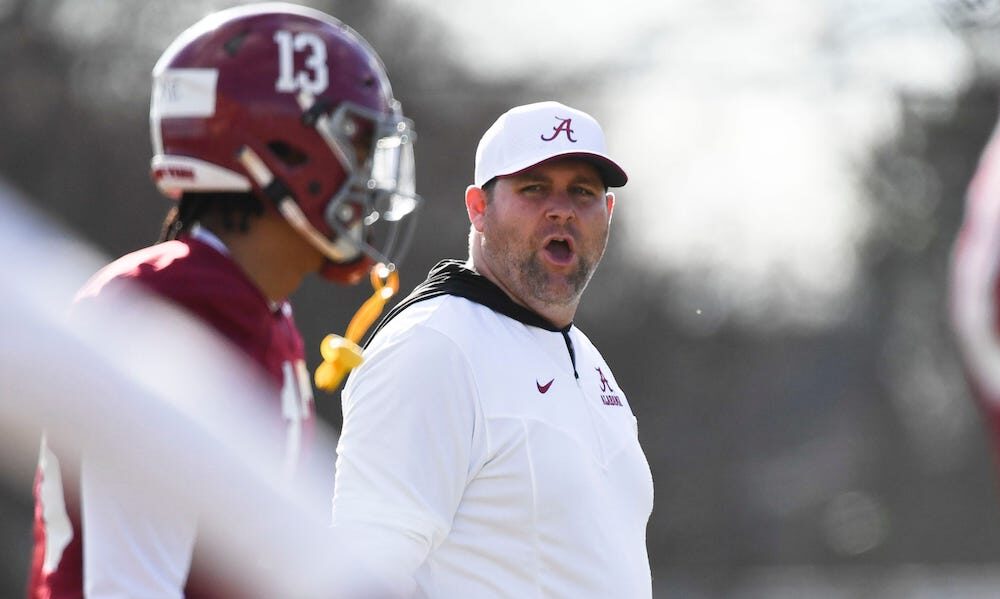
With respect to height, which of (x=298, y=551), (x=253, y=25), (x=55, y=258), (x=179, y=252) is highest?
(x=253, y=25)

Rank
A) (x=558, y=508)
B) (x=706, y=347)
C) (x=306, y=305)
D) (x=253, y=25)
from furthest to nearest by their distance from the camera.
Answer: (x=706, y=347) → (x=306, y=305) → (x=558, y=508) → (x=253, y=25)

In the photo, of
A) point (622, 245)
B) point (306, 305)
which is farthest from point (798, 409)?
point (306, 305)

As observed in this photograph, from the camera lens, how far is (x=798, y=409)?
31.0 meters

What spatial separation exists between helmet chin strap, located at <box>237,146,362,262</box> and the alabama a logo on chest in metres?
1.36

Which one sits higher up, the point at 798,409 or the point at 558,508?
the point at 798,409

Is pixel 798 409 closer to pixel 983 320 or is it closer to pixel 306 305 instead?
pixel 306 305

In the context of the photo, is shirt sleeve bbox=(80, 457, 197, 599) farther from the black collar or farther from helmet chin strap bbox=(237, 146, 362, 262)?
the black collar

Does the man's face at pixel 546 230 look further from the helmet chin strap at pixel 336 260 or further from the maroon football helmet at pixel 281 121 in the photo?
the maroon football helmet at pixel 281 121

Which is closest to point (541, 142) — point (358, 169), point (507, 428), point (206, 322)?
point (507, 428)

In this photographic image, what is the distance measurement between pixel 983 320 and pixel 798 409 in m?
A: 29.3

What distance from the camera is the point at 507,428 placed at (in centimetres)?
409

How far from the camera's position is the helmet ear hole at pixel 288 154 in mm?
3328

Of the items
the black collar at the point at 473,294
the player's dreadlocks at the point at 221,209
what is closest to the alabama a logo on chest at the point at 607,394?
the black collar at the point at 473,294

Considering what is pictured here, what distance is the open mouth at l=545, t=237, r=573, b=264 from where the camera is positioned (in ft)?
14.7
